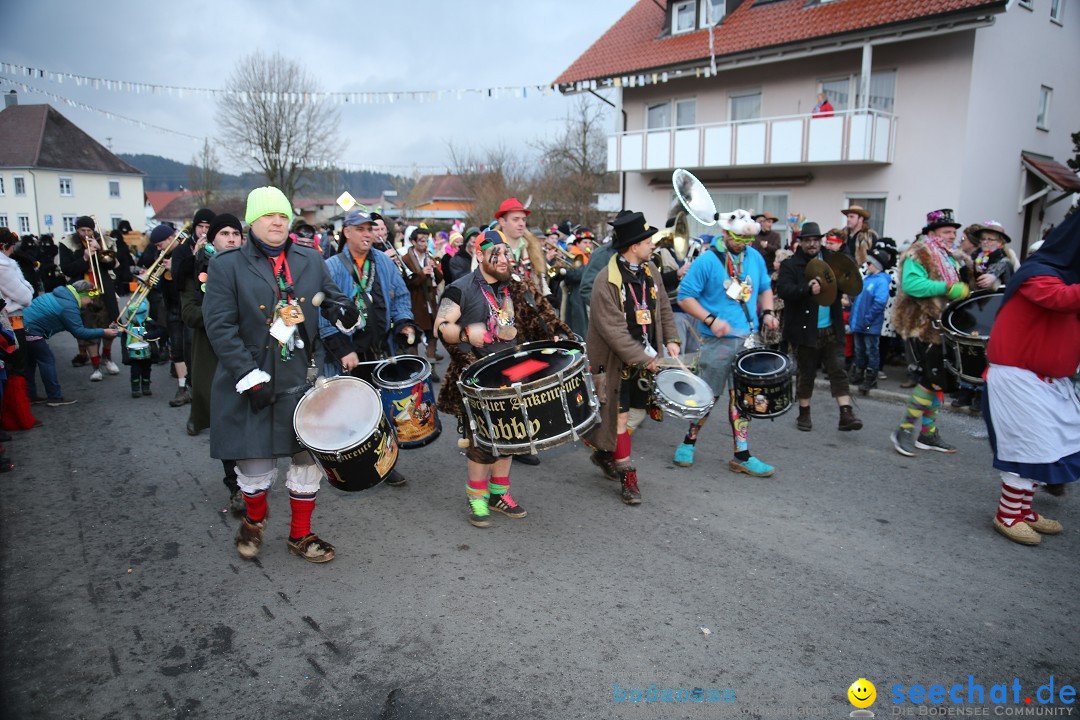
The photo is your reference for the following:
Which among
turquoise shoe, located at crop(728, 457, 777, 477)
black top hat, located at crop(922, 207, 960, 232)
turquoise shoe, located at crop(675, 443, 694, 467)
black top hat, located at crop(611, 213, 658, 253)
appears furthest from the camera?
black top hat, located at crop(922, 207, 960, 232)

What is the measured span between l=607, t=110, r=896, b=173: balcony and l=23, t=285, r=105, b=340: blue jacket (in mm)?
16463

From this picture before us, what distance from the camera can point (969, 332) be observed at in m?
5.40

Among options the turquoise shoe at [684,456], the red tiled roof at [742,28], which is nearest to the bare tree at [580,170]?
the red tiled roof at [742,28]

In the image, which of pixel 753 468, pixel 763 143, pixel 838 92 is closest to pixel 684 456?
pixel 753 468

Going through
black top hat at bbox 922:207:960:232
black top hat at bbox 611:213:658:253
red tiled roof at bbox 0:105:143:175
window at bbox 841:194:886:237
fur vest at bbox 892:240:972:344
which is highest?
red tiled roof at bbox 0:105:143:175

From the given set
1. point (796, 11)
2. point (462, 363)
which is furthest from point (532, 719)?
point (796, 11)

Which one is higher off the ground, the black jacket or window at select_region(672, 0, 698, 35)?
window at select_region(672, 0, 698, 35)

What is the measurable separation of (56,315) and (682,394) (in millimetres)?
7096

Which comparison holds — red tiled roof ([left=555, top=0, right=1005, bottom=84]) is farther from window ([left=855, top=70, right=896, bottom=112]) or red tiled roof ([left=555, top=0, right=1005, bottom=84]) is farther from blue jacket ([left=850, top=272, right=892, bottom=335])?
blue jacket ([left=850, top=272, right=892, bottom=335])

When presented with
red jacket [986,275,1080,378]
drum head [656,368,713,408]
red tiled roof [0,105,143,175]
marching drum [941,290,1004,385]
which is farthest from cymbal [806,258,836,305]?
red tiled roof [0,105,143,175]

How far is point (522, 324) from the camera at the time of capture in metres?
4.96

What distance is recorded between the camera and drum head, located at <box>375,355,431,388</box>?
490 cm

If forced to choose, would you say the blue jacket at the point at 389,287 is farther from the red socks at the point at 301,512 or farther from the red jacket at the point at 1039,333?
the red jacket at the point at 1039,333

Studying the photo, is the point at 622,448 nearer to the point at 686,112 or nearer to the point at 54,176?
the point at 686,112
